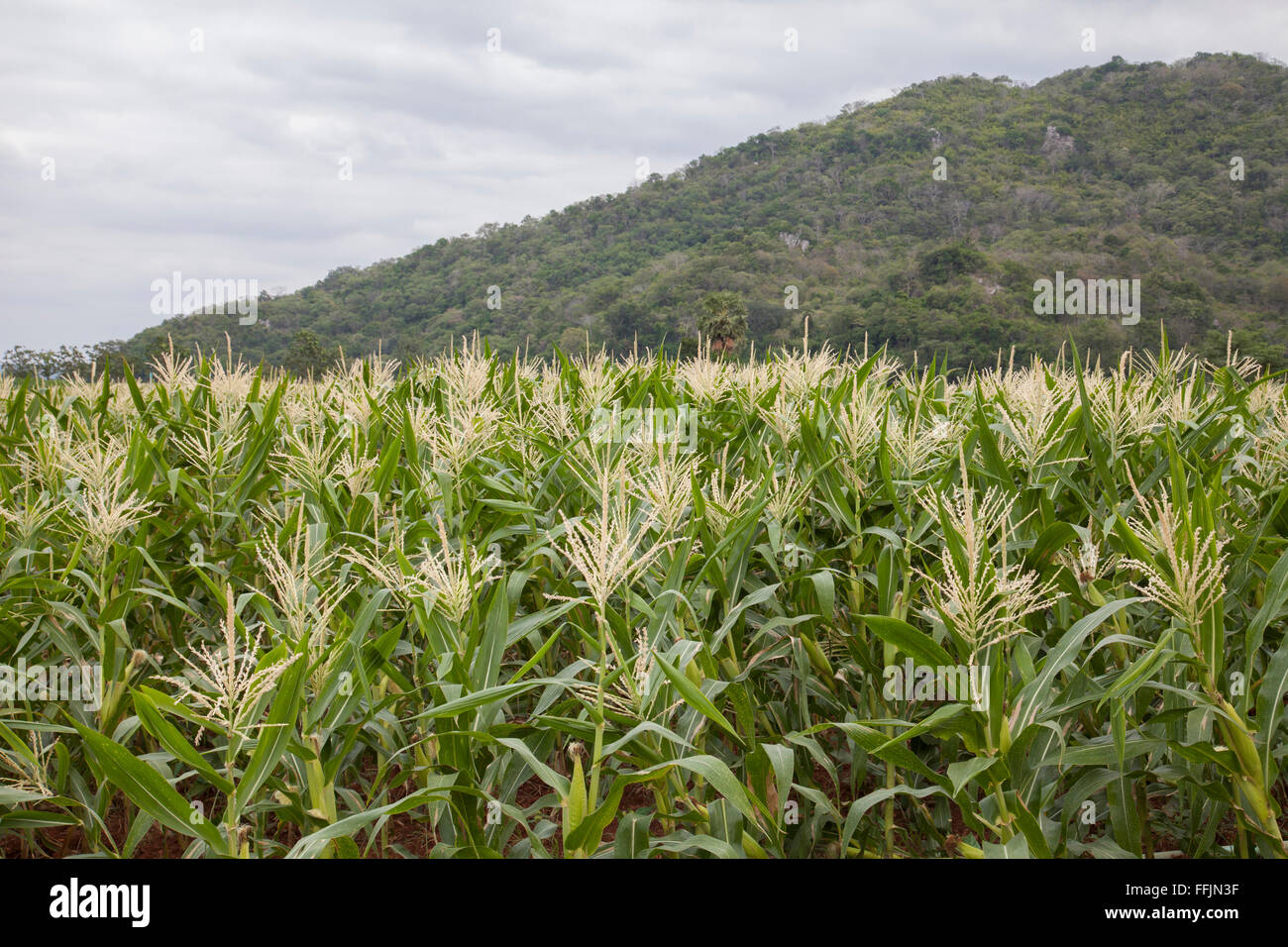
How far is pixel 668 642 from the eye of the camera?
2.21 meters

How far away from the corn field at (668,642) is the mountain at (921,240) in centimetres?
3213

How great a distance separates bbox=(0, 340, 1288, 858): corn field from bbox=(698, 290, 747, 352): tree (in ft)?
109

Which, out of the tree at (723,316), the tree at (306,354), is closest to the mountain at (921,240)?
the tree at (306,354)

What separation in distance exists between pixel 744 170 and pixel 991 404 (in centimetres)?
6974

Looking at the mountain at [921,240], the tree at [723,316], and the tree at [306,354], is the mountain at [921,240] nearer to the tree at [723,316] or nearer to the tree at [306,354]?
the tree at [306,354]

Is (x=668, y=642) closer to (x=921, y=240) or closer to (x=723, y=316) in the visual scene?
(x=723, y=316)

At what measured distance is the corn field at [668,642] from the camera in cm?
161

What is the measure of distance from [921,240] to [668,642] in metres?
63.3

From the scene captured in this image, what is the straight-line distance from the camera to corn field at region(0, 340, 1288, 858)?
1610 mm

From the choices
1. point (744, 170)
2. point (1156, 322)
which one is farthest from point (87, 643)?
point (744, 170)

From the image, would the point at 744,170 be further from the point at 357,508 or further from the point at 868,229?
the point at 357,508

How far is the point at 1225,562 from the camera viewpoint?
7.49ft

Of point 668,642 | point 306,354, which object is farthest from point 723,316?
point 668,642

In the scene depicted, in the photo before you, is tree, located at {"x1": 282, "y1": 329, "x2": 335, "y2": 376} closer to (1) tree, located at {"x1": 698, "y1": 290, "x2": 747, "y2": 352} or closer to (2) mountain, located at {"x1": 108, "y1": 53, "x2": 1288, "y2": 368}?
(2) mountain, located at {"x1": 108, "y1": 53, "x2": 1288, "y2": 368}
